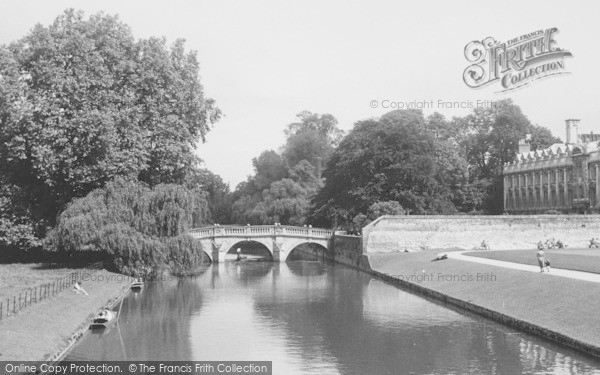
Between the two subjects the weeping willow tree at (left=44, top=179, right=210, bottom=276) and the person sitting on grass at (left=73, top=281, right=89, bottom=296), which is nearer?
the person sitting on grass at (left=73, top=281, right=89, bottom=296)

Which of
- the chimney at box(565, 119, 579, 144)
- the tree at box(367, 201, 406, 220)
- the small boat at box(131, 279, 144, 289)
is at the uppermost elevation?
the chimney at box(565, 119, 579, 144)

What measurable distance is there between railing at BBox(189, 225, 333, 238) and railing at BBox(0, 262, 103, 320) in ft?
71.5

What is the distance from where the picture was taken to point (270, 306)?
3472 centimetres

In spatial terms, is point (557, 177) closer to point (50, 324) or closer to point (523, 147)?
point (523, 147)

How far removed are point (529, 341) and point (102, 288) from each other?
785 inches

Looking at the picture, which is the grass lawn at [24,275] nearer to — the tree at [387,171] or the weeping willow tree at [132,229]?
the weeping willow tree at [132,229]

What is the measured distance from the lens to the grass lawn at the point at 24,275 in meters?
30.0

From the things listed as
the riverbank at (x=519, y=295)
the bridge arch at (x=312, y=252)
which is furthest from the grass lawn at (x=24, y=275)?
the bridge arch at (x=312, y=252)

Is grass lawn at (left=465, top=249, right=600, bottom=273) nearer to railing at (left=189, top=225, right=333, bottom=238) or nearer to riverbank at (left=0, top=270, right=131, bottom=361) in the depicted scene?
railing at (left=189, top=225, right=333, bottom=238)

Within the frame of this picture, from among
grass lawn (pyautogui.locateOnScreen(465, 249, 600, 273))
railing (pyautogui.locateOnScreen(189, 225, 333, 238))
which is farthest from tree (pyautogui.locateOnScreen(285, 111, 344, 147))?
grass lawn (pyautogui.locateOnScreen(465, 249, 600, 273))

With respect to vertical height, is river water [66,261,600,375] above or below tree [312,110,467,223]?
below

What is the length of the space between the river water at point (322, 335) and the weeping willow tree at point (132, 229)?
2.04 meters

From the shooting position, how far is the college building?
238 feet

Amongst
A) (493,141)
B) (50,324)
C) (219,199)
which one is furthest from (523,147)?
(50,324)
